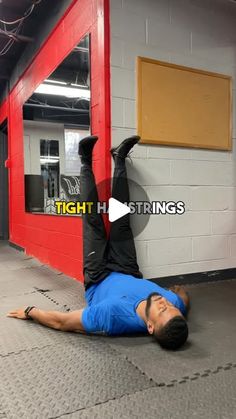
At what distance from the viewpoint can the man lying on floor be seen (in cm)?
167

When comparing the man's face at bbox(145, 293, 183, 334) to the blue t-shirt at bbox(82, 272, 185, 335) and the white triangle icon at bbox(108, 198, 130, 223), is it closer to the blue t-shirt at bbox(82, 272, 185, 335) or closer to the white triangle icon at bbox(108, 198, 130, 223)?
the blue t-shirt at bbox(82, 272, 185, 335)

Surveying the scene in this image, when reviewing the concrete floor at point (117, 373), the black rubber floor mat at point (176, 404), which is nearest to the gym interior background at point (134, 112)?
the concrete floor at point (117, 373)

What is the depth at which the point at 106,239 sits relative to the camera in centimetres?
253

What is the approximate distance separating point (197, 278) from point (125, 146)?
1333 mm

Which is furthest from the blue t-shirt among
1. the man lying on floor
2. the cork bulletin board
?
the cork bulletin board

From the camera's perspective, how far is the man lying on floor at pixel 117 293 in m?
1.67

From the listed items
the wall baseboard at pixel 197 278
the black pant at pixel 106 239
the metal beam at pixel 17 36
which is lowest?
the wall baseboard at pixel 197 278

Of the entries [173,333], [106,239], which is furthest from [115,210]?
[173,333]

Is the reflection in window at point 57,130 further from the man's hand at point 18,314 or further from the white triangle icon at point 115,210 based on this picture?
the man's hand at point 18,314

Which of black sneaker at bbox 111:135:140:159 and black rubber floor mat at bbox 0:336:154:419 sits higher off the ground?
black sneaker at bbox 111:135:140:159

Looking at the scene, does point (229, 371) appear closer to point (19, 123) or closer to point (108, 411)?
point (108, 411)

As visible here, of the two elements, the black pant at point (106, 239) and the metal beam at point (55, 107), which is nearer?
the black pant at point (106, 239)

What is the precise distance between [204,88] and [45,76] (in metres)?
1.81

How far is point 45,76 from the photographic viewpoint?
3787mm
